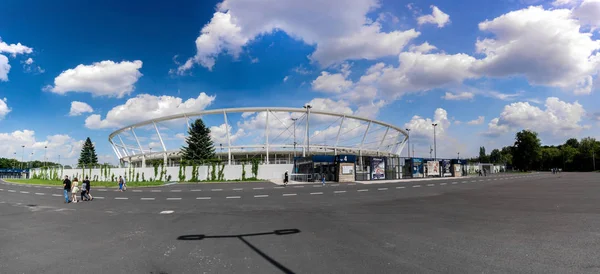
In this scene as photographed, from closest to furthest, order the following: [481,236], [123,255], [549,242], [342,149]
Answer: [123,255], [549,242], [481,236], [342,149]

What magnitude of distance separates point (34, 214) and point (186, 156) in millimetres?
53831

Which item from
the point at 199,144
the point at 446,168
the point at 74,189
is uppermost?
the point at 199,144

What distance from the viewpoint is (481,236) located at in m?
7.78

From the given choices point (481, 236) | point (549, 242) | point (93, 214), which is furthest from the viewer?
point (93, 214)

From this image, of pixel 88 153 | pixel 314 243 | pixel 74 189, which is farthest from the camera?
pixel 88 153

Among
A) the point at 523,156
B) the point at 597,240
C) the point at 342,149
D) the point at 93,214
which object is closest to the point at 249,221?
the point at 93,214

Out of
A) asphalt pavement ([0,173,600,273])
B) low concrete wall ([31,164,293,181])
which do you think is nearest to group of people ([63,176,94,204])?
asphalt pavement ([0,173,600,273])

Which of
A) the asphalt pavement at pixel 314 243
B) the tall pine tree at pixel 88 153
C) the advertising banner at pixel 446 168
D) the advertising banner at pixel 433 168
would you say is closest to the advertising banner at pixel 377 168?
the advertising banner at pixel 433 168

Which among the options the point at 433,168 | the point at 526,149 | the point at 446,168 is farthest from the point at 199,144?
the point at 526,149

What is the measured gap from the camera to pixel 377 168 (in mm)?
42219

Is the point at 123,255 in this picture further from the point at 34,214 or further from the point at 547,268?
the point at 34,214

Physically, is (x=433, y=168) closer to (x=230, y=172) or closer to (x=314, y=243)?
(x=230, y=172)

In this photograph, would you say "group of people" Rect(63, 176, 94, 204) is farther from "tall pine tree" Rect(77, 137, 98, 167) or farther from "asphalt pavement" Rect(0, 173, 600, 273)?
"tall pine tree" Rect(77, 137, 98, 167)

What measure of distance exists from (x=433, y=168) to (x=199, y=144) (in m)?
46.3
